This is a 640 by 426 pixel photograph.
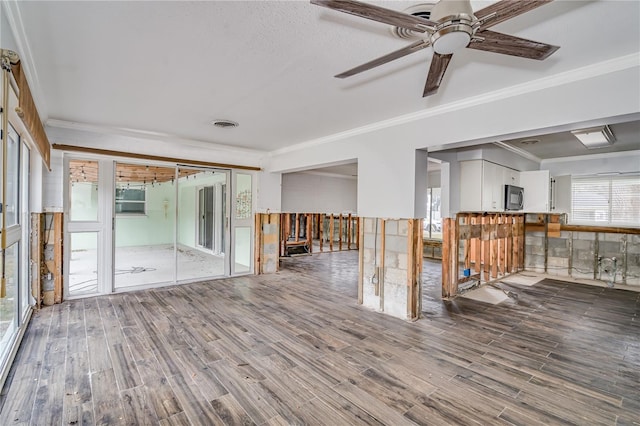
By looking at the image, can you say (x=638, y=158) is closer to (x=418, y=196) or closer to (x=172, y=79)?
(x=418, y=196)

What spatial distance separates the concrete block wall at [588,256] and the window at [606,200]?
42cm

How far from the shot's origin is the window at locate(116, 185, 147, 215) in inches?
320

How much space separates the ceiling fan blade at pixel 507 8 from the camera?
4.49ft

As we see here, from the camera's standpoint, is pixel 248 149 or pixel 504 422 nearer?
pixel 504 422

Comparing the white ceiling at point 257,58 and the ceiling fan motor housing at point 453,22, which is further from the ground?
the white ceiling at point 257,58

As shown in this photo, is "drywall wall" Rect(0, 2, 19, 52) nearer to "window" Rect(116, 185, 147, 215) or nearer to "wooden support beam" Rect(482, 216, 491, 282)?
"wooden support beam" Rect(482, 216, 491, 282)

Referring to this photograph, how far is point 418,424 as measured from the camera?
192cm

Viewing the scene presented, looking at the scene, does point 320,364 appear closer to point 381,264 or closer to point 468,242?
point 381,264

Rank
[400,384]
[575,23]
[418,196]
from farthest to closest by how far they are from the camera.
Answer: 1. [418,196]
2. [400,384]
3. [575,23]

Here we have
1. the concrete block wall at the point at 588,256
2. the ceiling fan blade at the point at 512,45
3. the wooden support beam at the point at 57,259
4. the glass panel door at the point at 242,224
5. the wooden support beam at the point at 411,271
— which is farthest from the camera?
the glass panel door at the point at 242,224

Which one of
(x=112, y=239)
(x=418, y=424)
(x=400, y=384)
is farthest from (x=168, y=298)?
(x=418, y=424)

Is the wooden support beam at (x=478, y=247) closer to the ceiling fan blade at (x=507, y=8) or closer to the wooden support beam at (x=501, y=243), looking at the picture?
the wooden support beam at (x=501, y=243)

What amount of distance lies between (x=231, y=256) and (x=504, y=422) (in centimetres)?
495

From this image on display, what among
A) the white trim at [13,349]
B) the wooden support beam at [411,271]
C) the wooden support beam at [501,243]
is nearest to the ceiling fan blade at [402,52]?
the wooden support beam at [411,271]
